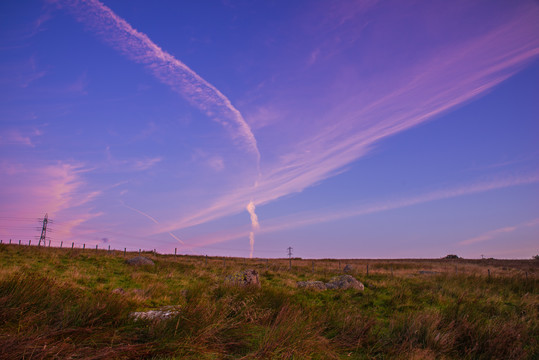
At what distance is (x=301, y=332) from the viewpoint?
5.41 metres

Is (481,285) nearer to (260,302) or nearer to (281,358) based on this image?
(260,302)

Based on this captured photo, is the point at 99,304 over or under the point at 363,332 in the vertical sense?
over

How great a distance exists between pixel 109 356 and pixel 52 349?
2.05 feet

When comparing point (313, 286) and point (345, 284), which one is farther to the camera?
point (345, 284)

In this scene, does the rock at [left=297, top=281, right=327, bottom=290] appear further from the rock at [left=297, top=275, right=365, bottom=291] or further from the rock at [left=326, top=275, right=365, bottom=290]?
the rock at [left=326, top=275, right=365, bottom=290]

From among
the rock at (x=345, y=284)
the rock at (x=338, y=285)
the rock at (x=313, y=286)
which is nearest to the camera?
the rock at (x=313, y=286)

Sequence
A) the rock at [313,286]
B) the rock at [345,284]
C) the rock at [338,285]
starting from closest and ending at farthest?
the rock at [313,286]
the rock at [338,285]
the rock at [345,284]

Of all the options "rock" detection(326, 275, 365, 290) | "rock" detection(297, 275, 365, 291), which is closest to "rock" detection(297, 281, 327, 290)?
"rock" detection(297, 275, 365, 291)

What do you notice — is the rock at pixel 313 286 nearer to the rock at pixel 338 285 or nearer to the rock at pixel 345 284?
the rock at pixel 338 285

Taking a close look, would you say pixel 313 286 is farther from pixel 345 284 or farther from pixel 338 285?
pixel 345 284

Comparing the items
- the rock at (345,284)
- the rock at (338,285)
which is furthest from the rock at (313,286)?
the rock at (345,284)

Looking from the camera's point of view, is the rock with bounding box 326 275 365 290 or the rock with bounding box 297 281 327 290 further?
the rock with bounding box 326 275 365 290

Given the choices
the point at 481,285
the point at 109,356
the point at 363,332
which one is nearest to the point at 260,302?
the point at 363,332

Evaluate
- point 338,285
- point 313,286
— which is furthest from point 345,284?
point 313,286
